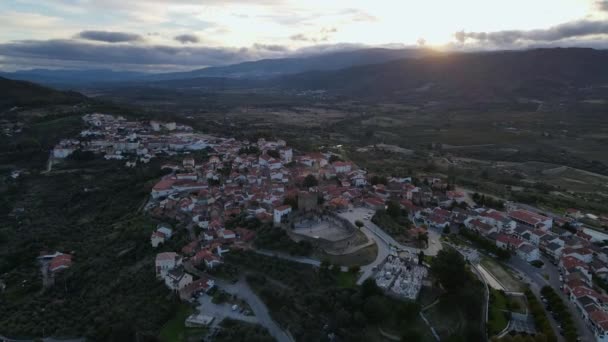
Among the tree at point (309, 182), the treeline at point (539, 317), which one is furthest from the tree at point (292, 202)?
the treeline at point (539, 317)

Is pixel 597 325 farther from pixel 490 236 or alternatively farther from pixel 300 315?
pixel 300 315

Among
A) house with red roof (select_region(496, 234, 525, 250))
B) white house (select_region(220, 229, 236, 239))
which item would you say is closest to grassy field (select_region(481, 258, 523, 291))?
house with red roof (select_region(496, 234, 525, 250))

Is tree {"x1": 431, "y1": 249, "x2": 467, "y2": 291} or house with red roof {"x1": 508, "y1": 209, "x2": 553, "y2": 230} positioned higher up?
tree {"x1": 431, "y1": 249, "x2": 467, "y2": 291}

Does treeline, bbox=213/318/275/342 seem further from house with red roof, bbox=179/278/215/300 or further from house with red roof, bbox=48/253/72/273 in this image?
house with red roof, bbox=48/253/72/273

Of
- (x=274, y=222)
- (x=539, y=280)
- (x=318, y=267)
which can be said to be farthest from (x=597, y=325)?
(x=274, y=222)

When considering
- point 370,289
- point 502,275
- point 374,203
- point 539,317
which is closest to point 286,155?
point 374,203

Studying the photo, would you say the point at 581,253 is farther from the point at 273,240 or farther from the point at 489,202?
the point at 273,240
